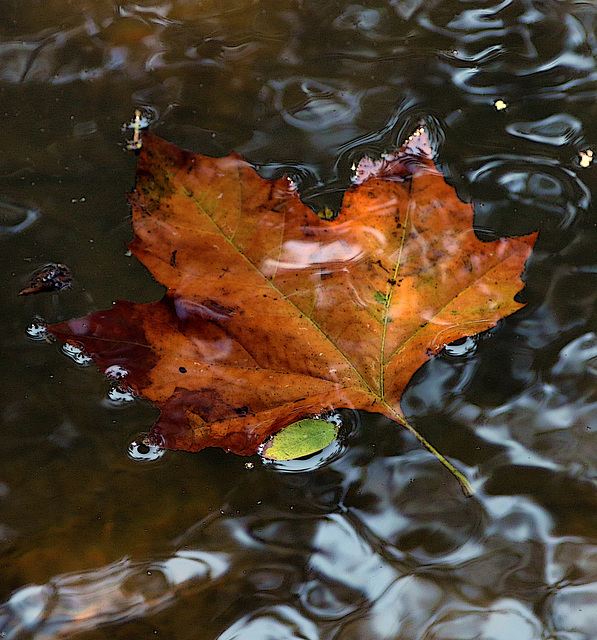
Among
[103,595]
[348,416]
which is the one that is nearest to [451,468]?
[348,416]

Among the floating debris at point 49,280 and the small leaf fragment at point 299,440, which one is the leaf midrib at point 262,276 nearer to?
the small leaf fragment at point 299,440

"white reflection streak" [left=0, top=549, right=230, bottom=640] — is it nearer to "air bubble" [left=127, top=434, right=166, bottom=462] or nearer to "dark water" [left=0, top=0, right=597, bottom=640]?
"dark water" [left=0, top=0, right=597, bottom=640]

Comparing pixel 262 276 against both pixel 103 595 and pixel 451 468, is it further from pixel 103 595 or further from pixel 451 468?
pixel 103 595

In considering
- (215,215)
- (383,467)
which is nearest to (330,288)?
(215,215)

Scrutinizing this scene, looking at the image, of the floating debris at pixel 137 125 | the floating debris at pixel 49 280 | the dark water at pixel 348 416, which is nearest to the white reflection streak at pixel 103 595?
the dark water at pixel 348 416

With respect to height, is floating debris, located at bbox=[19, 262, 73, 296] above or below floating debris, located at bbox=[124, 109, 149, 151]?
below

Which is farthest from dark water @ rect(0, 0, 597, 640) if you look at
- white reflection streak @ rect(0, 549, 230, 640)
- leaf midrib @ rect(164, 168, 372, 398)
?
leaf midrib @ rect(164, 168, 372, 398)
